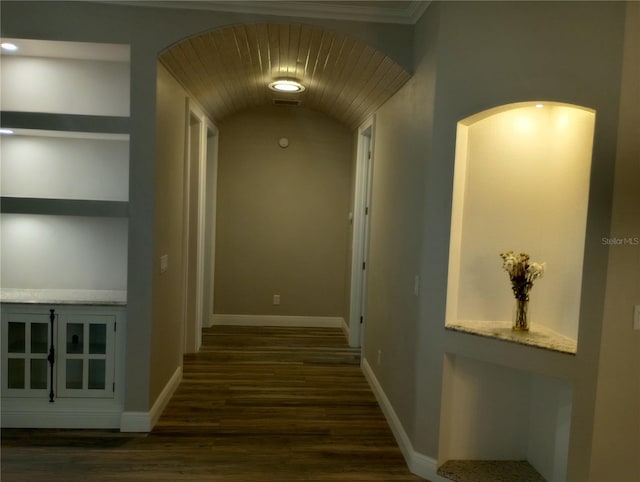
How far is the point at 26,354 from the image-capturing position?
300cm

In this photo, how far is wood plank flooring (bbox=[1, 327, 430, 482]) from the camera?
8.58ft

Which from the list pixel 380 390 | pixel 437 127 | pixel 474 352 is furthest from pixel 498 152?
pixel 380 390

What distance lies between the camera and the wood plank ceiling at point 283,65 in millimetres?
2986

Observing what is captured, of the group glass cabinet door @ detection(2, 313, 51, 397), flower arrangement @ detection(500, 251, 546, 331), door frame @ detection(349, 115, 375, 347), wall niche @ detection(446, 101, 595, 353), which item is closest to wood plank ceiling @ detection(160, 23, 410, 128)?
door frame @ detection(349, 115, 375, 347)

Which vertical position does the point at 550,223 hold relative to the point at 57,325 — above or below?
above

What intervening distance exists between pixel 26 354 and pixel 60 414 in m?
0.45

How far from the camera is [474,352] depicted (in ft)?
8.13

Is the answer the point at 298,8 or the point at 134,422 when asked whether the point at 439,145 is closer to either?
the point at 298,8

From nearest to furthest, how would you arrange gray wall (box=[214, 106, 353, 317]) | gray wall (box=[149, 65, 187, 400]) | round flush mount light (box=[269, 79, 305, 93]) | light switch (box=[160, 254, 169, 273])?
gray wall (box=[149, 65, 187, 400]) → light switch (box=[160, 254, 169, 273]) → round flush mount light (box=[269, 79, 305, 93]) → gray wall (box=[214, 106, 353, 317])

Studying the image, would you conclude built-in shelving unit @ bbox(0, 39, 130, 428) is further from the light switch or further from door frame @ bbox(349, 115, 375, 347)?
door frame @ bbox(349, 115, 375, 347)

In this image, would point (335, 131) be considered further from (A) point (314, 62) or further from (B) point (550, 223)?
(B) point (550, 223)

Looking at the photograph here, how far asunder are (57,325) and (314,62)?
8.44ft

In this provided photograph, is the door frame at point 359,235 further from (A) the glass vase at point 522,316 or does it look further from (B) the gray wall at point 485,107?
(A) the glass vase at point 522,316

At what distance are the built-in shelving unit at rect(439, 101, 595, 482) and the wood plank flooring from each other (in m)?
0.62
